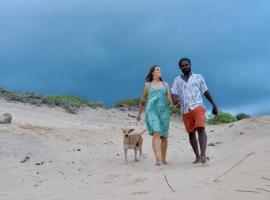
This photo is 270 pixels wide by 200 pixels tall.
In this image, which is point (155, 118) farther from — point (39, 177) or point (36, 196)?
point (36, 196)

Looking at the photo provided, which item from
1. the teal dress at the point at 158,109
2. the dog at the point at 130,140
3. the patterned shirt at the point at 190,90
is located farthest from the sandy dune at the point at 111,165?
the patterned shirt at the point at 190,90

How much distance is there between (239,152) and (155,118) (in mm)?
2044

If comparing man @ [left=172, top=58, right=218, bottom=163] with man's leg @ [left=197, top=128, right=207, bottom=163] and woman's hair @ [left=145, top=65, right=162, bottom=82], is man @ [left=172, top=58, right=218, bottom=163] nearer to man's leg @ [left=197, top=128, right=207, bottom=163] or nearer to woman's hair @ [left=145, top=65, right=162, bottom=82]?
man's leg @ [left=197, top=128, right=207, bottom=163]

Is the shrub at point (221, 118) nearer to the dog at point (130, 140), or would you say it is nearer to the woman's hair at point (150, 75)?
the dog at point (130, 140)

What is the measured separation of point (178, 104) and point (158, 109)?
43 centimetres

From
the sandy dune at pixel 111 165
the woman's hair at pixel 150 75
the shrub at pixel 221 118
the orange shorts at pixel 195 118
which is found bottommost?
the sandy dune at pixel 111 165

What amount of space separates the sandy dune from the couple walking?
45cm

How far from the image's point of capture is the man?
9680mm

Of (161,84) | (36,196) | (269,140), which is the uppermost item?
(161,84)

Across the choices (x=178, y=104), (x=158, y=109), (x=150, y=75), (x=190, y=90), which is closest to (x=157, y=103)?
(x=158, y=109)

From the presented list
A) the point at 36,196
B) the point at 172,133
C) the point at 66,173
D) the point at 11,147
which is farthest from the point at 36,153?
the point at 172,133

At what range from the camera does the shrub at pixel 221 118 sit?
2247 cm

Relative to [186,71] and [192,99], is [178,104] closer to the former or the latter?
[192,99]

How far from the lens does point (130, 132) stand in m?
10.9
